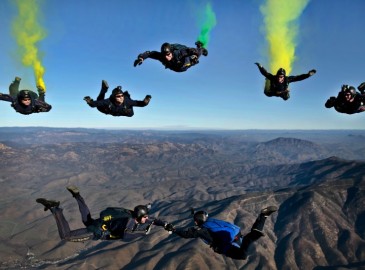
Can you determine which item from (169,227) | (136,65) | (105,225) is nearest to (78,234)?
(105,225)

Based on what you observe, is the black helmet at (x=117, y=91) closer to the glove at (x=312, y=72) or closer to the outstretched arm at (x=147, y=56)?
the outstretched arm at (x=147, y=56)

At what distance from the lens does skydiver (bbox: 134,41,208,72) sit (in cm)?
2056

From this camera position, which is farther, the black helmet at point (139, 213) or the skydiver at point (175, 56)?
the skydiver at point (175, 56)

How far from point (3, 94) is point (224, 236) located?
15311mm

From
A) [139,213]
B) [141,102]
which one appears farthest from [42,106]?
[139,213]

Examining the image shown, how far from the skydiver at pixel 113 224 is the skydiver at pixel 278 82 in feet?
38.1

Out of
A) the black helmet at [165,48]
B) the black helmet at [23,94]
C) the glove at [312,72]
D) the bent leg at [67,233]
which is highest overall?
the black helmet at [165,48]

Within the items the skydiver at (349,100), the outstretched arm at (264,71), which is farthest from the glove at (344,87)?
the outstretched arm at (264,71)

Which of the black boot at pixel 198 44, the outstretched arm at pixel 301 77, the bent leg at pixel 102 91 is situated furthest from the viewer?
the black boot at pixel 198 44

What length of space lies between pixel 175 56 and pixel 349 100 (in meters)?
11.1

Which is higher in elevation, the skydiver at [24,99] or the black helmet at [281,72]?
the black helmet at [281,72]

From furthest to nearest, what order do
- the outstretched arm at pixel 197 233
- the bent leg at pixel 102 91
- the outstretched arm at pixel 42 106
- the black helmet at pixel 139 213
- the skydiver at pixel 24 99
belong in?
1. the outstretched arm at pixel 42 106
2. the skydiver at pixel 24 99
3. the bent leg at pixel 102 91
4. the black helmet at pixel 139 213
5. the outstretched arm at pixel 197 233

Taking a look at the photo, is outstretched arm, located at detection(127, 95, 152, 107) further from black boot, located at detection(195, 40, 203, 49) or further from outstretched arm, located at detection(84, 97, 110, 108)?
black boot, located at detection(195, 40, 203, 49)

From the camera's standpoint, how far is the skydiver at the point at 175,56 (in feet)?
67.5
